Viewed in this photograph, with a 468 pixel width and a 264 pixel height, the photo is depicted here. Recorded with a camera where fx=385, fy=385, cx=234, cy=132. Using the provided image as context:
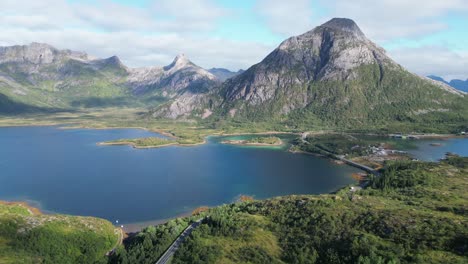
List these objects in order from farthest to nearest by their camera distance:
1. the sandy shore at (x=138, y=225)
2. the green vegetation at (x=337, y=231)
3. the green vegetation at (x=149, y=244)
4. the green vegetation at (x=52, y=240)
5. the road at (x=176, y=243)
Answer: the sandy shore at (x=138, y=225) < the green vegetation at (x=52, y=240) < the green vegetation at (x=149, y=244) < the road at (x=176, y=243) < the green vegetation at (x=337, y=231)

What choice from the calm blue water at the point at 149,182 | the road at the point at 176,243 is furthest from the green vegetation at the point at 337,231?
the calm blue water at the point at 149,182

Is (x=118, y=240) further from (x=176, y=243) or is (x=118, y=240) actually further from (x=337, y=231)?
(x=337, y=231)

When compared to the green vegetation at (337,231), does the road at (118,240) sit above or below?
below

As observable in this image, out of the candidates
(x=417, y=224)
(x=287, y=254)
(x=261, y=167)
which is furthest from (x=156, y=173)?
(x=417, y=224)

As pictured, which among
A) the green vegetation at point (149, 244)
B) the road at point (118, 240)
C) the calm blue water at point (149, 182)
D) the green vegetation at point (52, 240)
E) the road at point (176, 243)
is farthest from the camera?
the calm blue water at point (149, 182)

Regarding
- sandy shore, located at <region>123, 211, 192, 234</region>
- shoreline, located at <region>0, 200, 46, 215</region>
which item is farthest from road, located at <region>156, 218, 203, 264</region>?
shoreline, located at <region>0, 200, 46, 215</region>

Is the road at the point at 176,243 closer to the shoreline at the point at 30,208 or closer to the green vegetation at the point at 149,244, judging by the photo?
the green vegetation at the point at 149,244

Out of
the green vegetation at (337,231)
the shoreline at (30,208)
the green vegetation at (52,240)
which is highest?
the green vegetation at (337,231)
